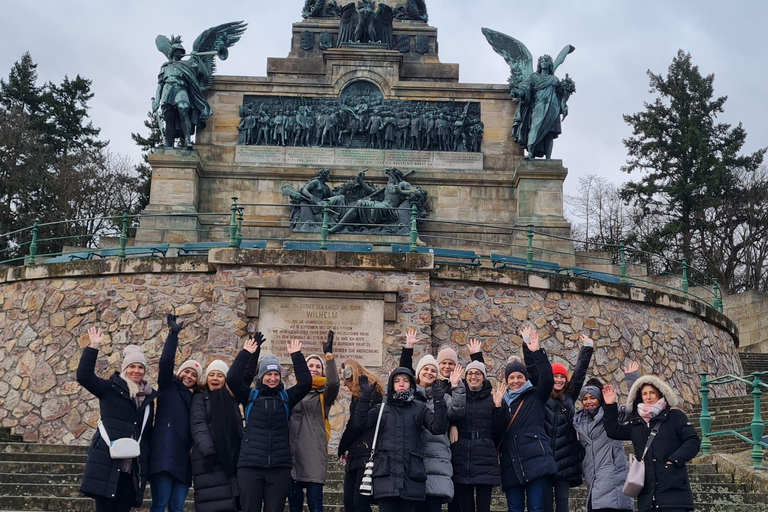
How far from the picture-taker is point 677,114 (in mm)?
35969

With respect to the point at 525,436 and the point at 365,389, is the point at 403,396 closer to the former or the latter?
the point at 365,389

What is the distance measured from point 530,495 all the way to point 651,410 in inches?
45.3

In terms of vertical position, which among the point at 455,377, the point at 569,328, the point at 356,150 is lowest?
the point at 455,377

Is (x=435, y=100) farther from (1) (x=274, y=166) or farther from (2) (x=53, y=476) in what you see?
(2) (x=53, y=476)

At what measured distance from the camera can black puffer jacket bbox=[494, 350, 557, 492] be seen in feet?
25.4

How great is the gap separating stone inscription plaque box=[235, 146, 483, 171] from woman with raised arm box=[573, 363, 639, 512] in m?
13.6

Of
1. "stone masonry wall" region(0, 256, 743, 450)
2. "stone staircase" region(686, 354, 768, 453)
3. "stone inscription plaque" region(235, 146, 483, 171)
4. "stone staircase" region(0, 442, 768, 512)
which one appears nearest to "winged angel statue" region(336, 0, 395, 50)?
"stone inscription plaque" region(235, 146, 483, 171)

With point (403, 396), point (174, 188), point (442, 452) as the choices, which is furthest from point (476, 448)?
point (174, 188)

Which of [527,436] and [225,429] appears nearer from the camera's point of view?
[225,429]

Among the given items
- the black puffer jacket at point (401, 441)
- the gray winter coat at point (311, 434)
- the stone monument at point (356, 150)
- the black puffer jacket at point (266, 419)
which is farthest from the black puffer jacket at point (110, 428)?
the stone monument at point (356, 150)

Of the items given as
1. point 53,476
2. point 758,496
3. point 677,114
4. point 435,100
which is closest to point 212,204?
point 435,100

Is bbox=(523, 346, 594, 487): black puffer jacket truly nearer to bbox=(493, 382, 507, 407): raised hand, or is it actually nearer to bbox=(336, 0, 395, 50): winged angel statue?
bbox=(493, 382, 507, 407): raised hand

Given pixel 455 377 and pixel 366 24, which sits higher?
pixel 366 24

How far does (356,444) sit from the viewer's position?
312 inches
